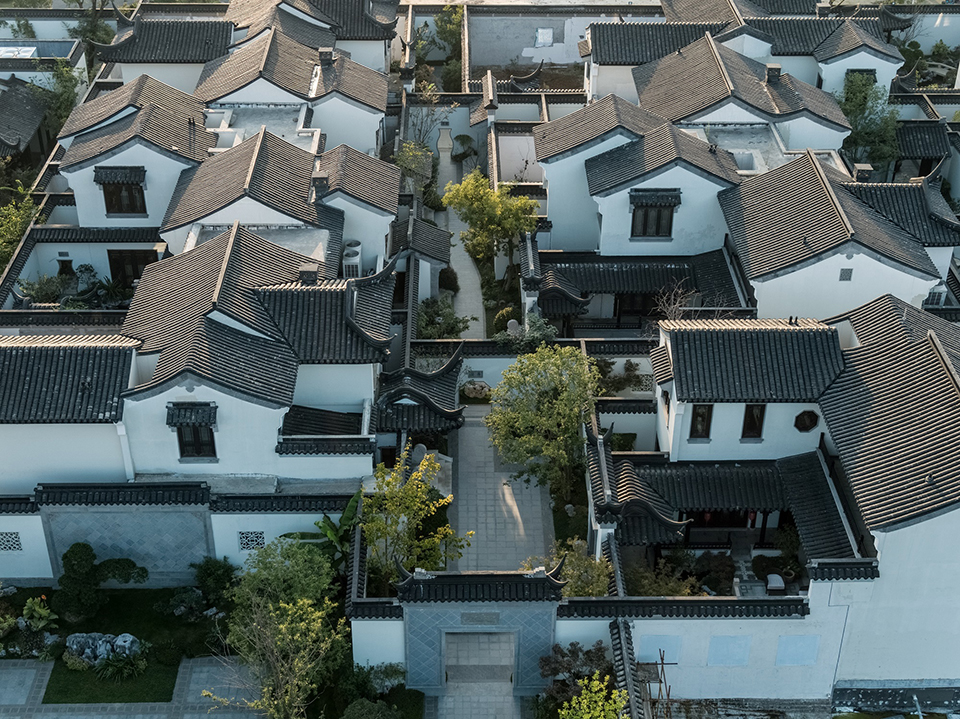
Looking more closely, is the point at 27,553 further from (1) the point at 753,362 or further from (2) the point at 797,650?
(2) the point at 797,650

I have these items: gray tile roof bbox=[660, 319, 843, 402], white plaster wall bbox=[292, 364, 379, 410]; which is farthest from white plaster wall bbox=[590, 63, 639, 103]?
white plaster wall bbox=[292, 364, 379, 410]

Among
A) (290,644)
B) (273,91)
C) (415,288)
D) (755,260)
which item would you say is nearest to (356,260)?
(415,288)

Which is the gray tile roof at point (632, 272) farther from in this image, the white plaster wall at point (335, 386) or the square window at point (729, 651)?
the square window at point (729, 651)

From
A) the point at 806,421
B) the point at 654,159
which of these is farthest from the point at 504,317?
the point at 806,421

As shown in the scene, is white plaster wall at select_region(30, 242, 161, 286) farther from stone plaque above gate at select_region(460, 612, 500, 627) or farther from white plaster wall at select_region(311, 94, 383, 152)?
stone plaque above gate at select_region(460, 612, 500, 627)

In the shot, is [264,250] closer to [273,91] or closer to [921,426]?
[273,91]
